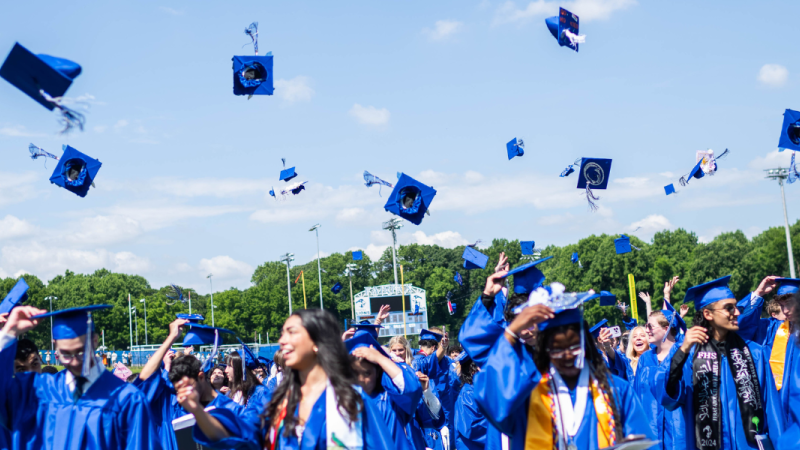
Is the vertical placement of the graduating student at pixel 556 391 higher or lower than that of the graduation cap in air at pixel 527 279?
lower

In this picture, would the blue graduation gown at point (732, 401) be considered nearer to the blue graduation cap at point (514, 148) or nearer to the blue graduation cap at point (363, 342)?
the blue graduation cap at point (363, 342)

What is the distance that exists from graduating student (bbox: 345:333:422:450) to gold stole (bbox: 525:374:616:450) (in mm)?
1752

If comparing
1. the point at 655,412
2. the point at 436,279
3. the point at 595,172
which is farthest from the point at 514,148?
the point at 436,279

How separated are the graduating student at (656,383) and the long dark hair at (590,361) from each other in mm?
2000

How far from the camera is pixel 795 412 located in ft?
12.6

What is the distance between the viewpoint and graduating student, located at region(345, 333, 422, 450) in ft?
15.8

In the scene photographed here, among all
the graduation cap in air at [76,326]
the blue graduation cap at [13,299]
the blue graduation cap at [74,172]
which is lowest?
the graduation cap in air at [76,326]

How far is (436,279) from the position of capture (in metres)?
69.9

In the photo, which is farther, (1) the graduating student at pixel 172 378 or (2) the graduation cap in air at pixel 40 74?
(1) the graduating student at pixel 172 378

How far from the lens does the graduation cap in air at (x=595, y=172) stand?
11453 millimetres

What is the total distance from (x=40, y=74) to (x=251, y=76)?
563 centimetres

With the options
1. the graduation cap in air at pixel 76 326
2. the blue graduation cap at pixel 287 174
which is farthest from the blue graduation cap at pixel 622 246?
the graduation cap in air at pixel 76 326

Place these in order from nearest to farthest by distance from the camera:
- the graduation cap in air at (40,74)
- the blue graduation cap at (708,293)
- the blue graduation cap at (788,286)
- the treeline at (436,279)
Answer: the graduation cap in air at (40,74)
the blue graduation cap at (708,293)
the blue graduation cap at (788,286)
the treeline at (436,279)

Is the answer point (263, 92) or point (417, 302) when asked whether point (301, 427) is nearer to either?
point (263, 92)
